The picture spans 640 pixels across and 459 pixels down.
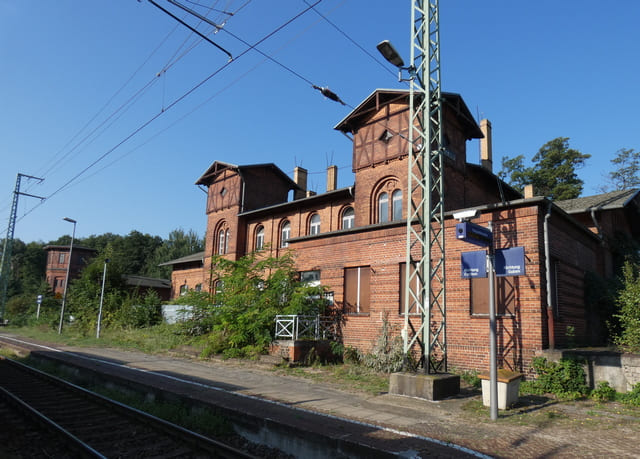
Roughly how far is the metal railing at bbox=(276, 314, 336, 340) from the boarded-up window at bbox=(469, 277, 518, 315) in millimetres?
5271

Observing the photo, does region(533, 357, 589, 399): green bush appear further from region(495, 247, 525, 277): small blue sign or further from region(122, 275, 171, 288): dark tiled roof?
region(122, 275, 171, 288): dark tiled roof

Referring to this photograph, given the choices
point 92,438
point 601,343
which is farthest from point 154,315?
point 601,343

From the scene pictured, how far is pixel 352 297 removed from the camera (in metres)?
15.4

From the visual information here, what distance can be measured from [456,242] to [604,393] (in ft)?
17.0

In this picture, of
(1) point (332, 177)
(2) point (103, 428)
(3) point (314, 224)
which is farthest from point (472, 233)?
(1) point (332, 177)

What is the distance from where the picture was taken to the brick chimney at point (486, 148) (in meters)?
26.6

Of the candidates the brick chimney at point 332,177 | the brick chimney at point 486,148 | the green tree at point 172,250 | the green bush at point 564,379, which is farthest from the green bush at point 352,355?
the green tree at point 172,250

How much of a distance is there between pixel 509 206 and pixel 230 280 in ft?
34.9

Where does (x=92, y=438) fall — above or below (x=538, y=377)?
below

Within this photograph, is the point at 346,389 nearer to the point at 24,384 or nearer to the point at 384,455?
the point at 384,455

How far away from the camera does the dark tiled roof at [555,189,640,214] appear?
18.3m

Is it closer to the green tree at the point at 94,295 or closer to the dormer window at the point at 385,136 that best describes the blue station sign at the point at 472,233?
the dormer window at the point at 385,136

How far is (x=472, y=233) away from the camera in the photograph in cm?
837

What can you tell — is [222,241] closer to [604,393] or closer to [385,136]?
[385,136]
